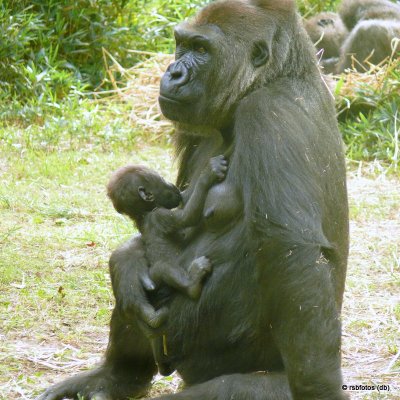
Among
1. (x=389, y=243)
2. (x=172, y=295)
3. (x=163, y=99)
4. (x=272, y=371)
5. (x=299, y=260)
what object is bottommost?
(x=389, y=243)

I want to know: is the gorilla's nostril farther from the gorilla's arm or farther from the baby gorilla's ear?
the baby gorilla's ear

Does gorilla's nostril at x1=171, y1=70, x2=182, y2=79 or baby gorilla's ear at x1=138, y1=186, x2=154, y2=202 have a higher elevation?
gorilla's nostril at x1=171, y1=70, x2=182, y2=79

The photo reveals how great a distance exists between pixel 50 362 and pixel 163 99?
1.47 metres

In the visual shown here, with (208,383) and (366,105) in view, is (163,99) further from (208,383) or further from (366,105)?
(366,105)

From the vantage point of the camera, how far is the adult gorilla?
140 inches

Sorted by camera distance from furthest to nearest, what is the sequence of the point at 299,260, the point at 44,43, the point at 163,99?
the point at 44,43
the point at 163,99
the point at 299,260

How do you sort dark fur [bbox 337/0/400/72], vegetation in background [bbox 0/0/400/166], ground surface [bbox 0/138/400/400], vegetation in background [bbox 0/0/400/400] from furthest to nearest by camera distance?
dark fur [bbox 337/0/400/72] < vegetation in background [bbox 0/0/400/166] < vegetation in background [bbox 0/0/400/400] < ground surface [bbox 0/138/400/400]

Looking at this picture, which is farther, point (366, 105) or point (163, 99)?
point (366, 105)

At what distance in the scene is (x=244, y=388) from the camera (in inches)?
143

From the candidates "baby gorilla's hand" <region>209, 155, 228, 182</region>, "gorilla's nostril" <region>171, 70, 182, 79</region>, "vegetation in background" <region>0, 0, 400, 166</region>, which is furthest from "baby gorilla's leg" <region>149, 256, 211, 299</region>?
"vegetation in background" <region>0, 0, 400, 166</region>

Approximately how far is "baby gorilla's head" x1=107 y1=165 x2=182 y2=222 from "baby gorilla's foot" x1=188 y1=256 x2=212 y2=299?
0.50 metres

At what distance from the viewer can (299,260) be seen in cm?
354

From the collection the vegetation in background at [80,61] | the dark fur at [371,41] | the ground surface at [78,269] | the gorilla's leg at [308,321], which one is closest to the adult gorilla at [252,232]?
the gorilla's leg at [308,321]

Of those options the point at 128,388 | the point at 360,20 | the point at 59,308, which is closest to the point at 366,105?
the point at 360,20
